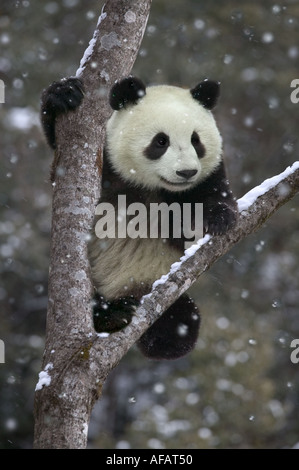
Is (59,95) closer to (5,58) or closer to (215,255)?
(215,255)

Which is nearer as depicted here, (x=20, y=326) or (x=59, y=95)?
(x=59, y=95)

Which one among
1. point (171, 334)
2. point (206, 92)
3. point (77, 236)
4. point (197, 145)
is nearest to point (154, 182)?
point (197, 145)

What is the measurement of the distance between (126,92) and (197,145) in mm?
549

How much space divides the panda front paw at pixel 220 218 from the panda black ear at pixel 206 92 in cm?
85

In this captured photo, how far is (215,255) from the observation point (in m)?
3.30

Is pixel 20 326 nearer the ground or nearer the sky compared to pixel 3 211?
nearer the ground

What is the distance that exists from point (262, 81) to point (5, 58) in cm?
377

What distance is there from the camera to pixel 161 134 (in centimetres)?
408

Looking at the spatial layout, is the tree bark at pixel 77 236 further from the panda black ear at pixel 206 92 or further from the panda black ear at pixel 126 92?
the panda black ear at pixel 206 92

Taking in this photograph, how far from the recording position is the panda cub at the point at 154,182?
407 cm

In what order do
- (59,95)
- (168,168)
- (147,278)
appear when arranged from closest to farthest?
(59,95)
(168,168)
(147,278)

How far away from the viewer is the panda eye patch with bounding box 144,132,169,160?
160 inches

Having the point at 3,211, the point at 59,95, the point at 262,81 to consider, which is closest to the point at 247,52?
the point at 262,81

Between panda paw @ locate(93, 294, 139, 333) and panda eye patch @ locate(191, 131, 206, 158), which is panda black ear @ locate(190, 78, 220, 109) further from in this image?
panda paw @ locate(93, 294, 139, 333)
